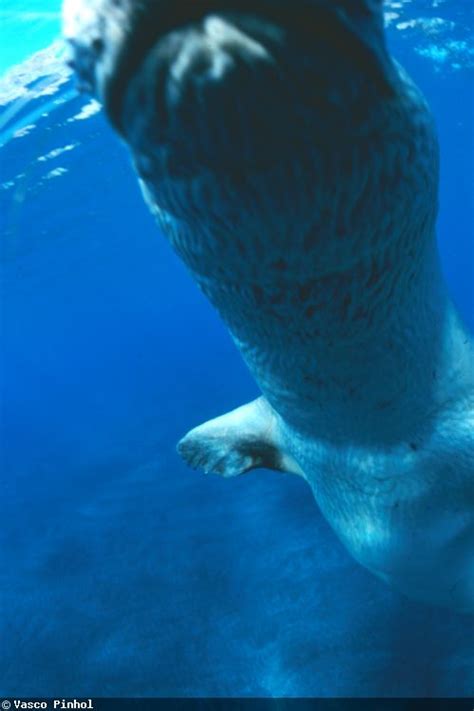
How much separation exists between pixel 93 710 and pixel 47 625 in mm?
2301

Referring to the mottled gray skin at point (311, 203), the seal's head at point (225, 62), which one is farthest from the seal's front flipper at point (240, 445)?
the seal's head at point (225, 62)

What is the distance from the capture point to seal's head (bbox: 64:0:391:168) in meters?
1.17

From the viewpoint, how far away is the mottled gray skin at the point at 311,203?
1.19 meters

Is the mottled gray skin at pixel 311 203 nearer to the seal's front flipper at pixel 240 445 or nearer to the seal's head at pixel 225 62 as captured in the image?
the seal's head at pixel 225 62

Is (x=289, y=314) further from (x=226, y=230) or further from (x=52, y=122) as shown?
(x=52, y=122)

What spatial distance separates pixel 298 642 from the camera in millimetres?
6105

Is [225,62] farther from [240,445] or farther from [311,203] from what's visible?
[240,445]

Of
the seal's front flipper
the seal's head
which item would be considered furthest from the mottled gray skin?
the seal's front flipper

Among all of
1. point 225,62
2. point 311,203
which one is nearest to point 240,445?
point 311,203

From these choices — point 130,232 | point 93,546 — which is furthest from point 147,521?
point 130,232

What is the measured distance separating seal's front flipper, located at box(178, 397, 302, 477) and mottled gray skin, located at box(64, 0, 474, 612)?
948mm

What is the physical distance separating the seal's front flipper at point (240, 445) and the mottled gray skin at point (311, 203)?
3.11 ft

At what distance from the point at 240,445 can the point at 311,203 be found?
8.19 feet

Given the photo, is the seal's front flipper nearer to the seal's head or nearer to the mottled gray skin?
the mottled gray skin
